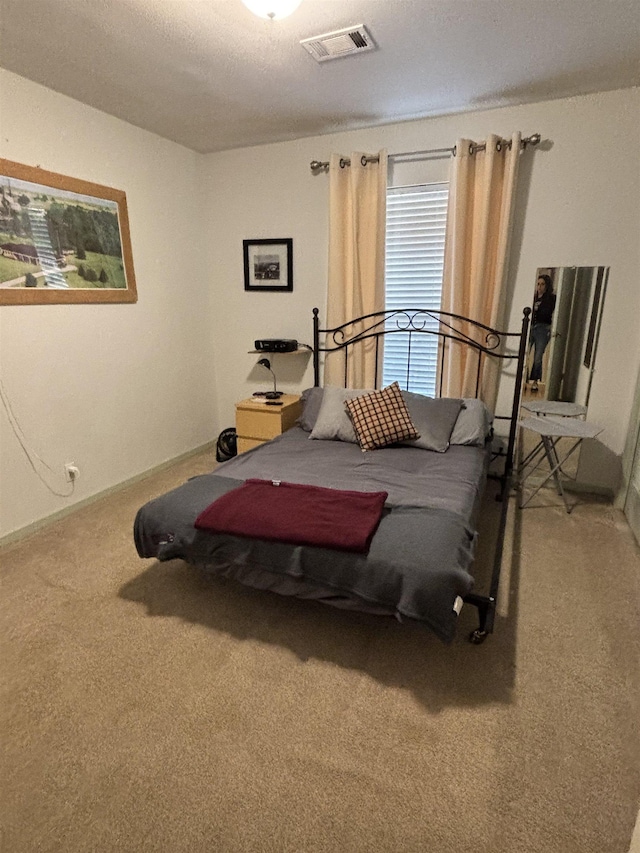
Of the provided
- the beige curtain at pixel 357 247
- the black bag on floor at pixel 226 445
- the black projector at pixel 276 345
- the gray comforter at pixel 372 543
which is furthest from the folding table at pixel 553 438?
the black bag on floor at pixel 226 445

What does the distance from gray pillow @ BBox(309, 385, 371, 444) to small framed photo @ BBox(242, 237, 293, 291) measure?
118cm

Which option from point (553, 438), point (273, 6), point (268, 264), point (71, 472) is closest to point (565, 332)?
point (553, 438)

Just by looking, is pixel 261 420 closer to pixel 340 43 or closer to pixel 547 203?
pixel 340 43

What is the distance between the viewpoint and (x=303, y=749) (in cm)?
141

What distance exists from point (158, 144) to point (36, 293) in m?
1.63

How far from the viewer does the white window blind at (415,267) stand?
10.7ft

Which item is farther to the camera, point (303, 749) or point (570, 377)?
point (570, 377)

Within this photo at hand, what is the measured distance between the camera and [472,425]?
2.88m

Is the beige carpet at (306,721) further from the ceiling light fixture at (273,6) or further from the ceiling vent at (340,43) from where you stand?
the ceiling vent at (340,43)

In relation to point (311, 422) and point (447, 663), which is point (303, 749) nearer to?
point (447, 663)

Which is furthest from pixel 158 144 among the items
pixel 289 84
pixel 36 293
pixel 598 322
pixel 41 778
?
pixel 41 778

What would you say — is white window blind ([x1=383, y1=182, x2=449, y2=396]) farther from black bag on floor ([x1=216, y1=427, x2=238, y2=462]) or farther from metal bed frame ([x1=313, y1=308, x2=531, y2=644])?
black bag on floor ([x1=216, y1=427, x2=238, y2=462])

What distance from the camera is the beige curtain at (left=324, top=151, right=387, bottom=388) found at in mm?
3219

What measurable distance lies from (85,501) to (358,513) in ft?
6.98
